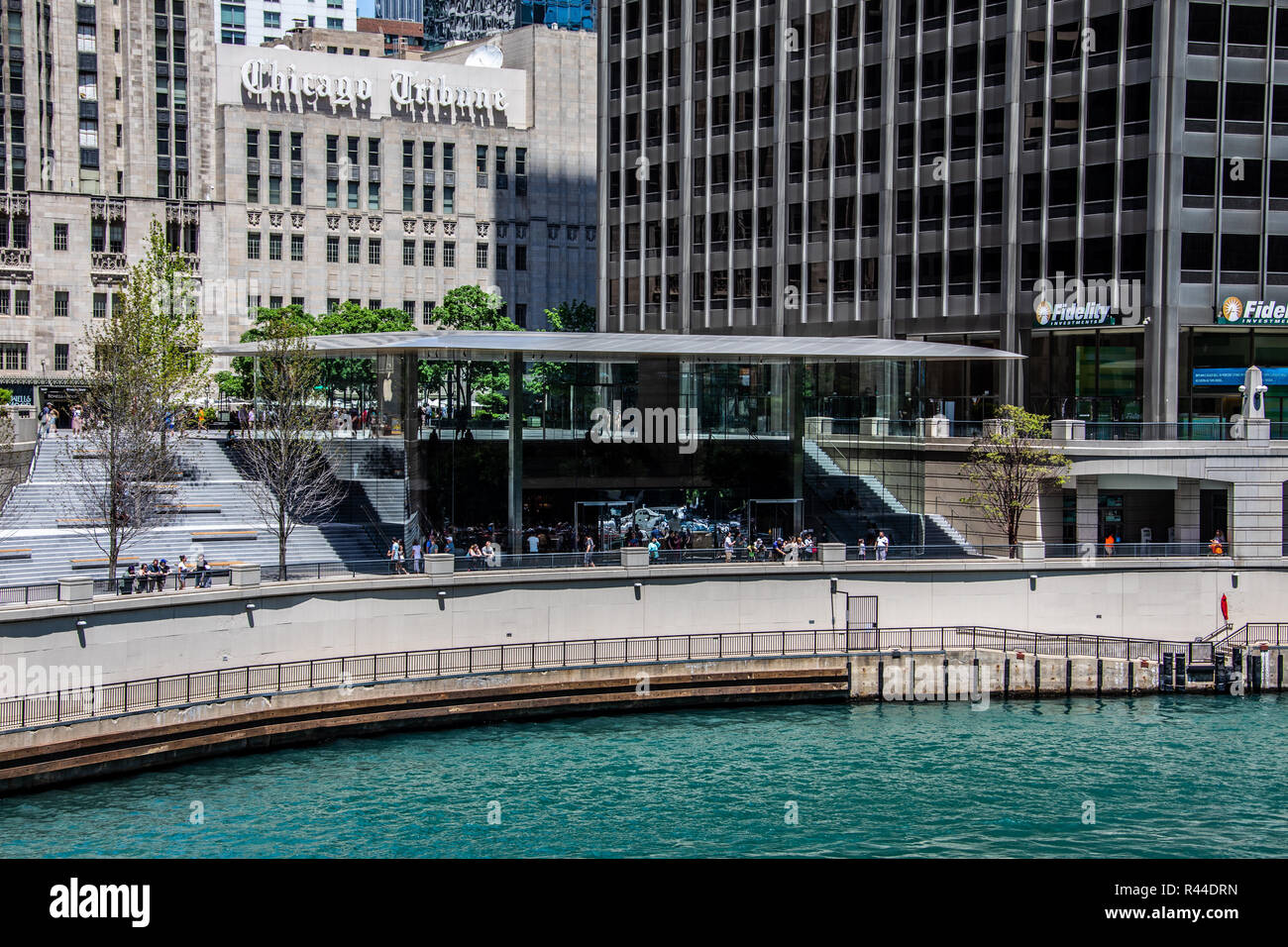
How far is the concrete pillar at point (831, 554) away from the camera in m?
48.1

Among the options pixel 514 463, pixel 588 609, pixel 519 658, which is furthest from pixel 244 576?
pixel 514 463

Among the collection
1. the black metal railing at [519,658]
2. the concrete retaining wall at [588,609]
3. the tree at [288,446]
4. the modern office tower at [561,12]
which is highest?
the modern office tower at [561,12]

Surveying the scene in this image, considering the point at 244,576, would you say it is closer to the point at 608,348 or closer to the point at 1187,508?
the point at 608,348

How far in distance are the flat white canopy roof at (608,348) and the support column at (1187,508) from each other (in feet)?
28.4

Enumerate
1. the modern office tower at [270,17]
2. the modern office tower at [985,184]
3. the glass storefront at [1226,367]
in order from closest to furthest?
the modern office tower at [985,184] → the glass storefront at [1226,367] → the modern office tower at [270,17]

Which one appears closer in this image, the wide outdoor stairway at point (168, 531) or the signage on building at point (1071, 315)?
the wide outdoor stairway at point (168, 531)

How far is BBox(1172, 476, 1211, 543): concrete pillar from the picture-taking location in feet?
174

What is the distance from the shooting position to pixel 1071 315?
59.7 meters

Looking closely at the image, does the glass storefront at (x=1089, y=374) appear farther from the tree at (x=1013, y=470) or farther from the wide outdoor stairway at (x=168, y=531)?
the wide outdoor stairway at (x=168, y=531)

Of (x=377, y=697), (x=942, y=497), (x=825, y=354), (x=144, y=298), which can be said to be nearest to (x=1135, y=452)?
(x=942, y=497)

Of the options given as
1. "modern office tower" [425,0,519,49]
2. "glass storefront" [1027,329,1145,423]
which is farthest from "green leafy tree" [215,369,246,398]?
"modern office tower" [425,0,519,49]

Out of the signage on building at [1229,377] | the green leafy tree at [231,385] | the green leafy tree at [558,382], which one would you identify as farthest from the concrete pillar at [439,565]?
the green leafy tree at [231,385]
